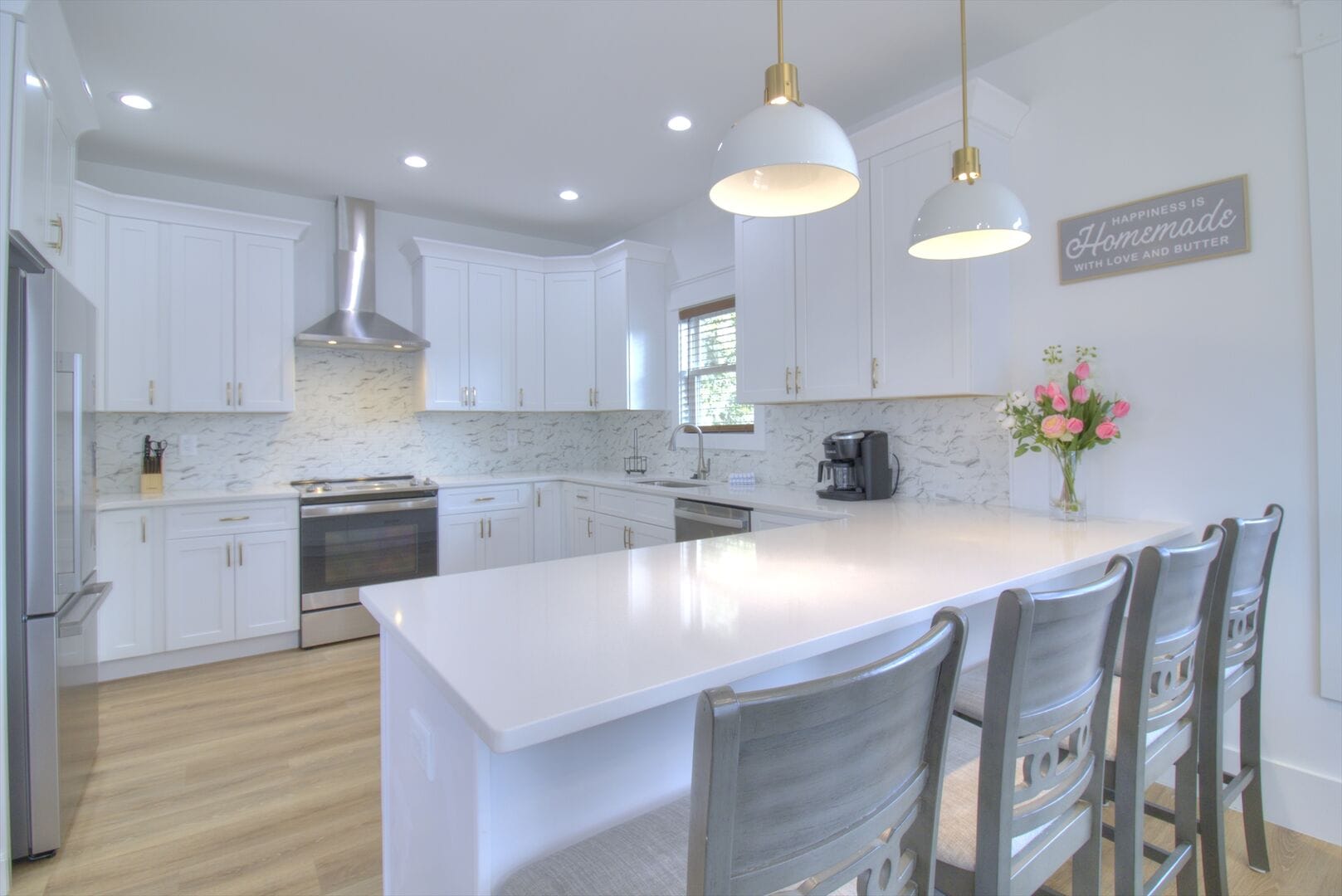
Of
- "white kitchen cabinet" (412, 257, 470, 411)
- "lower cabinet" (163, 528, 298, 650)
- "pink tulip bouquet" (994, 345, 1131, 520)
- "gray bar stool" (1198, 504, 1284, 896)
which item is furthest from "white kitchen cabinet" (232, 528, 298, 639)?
"gray bar stool" (1198, 504, 1284, 896)

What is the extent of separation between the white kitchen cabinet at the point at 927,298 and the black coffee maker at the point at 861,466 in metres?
0.32

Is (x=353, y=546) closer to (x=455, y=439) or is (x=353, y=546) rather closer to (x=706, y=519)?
(x=455, y=439)

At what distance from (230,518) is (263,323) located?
116 centimetres

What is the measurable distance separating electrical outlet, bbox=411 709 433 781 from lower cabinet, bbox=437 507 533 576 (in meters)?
2.99

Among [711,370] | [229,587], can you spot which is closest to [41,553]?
[229,587]

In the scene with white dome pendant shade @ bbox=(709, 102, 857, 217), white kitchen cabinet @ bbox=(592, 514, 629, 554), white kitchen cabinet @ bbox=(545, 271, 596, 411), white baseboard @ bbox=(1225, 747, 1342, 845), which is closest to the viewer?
white dome pendant shade @ bbox=(709, 102, 857, 217)

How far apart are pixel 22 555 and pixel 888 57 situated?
345 cm

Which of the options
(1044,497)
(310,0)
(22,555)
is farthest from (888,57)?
(22,555)

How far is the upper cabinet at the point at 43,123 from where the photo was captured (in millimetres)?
1749

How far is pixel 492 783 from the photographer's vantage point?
101cm

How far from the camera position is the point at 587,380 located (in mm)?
4922

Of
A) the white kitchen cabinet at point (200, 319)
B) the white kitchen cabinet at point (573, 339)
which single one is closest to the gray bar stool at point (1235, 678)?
the white kitchen cabinet at point (573, 339)

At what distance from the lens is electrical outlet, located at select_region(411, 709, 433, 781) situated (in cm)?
114

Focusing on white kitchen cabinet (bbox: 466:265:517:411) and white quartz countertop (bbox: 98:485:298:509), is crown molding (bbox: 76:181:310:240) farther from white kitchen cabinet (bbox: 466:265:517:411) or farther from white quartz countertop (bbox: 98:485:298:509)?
white quartz countertop (bbox: 98:485:298:509)
